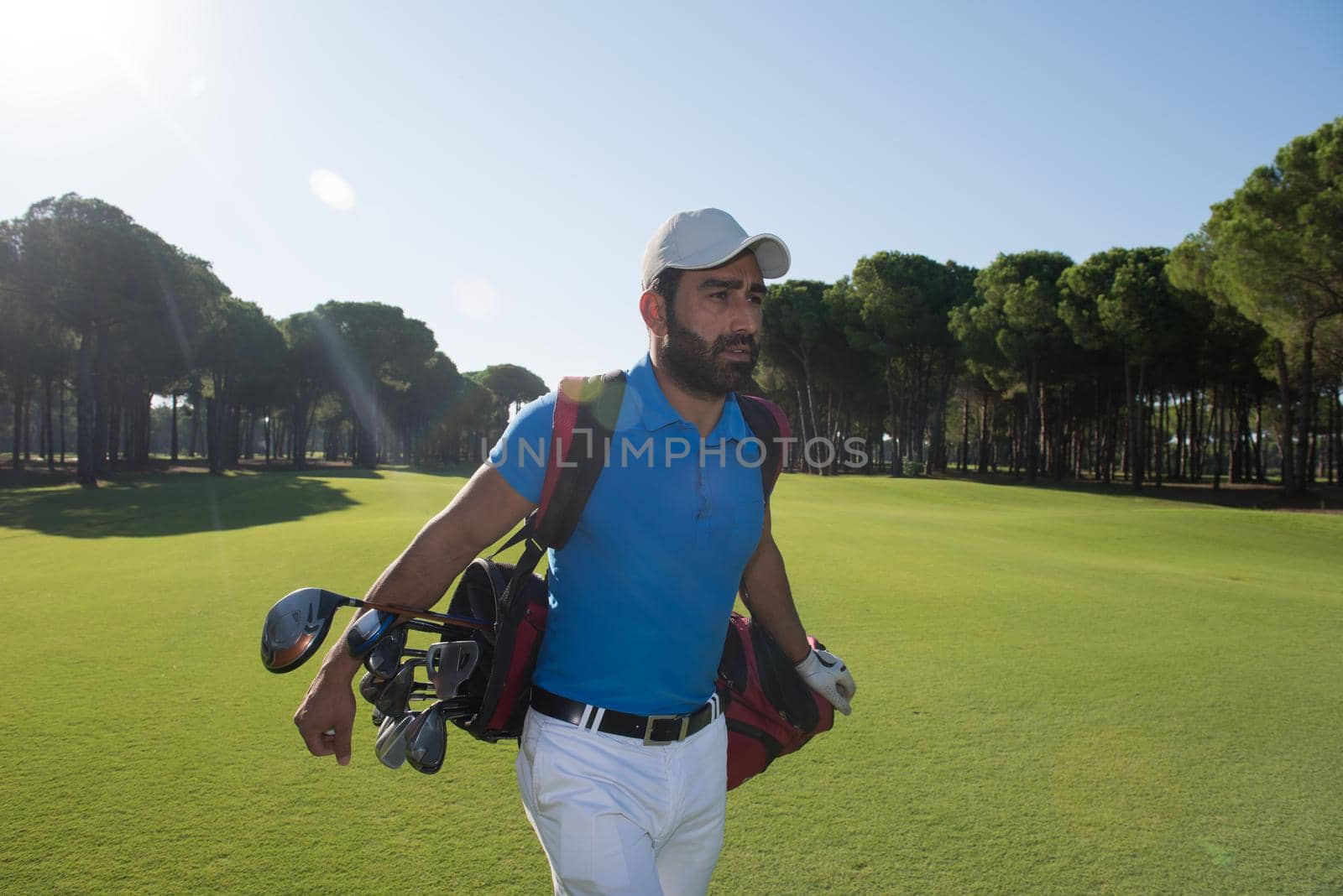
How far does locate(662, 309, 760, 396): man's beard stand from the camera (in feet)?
7.61

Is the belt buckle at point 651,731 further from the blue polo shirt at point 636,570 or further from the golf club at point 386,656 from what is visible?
the golf club at point 386,656

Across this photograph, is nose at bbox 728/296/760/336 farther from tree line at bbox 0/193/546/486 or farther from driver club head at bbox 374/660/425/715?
tree line at bbox 0/193/546/486

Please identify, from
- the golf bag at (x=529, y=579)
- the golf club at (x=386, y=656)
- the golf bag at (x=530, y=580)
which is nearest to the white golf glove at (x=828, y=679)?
the golf bag at (x=530, y=580)

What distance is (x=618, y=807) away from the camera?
202cm

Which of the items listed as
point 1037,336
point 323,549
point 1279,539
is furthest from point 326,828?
point 1037,336

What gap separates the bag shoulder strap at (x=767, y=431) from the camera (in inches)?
102

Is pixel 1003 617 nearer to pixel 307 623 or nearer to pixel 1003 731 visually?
pixel 1003 731

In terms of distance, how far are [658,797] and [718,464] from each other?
0.88m

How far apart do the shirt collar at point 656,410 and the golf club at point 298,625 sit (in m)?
0.81

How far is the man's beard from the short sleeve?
0.40 metres

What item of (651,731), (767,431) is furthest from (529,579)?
(767,431)

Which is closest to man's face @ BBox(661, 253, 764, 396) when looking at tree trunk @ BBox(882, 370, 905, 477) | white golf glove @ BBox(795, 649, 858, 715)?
white golf glove @ BBox(795, 649, 858, 715)

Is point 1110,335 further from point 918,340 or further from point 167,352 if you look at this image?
point 167,352

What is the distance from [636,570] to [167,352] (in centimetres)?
4412
